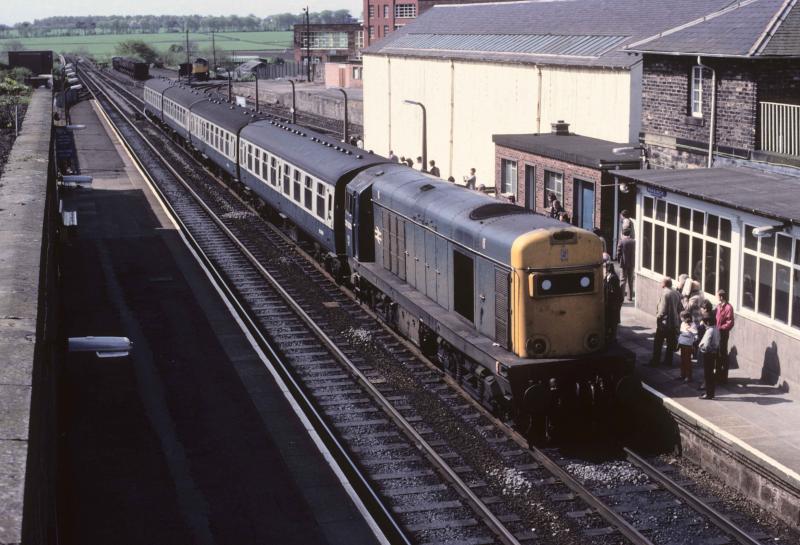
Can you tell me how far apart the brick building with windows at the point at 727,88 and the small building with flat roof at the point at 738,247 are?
950 mm

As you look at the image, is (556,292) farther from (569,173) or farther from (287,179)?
(287,179)

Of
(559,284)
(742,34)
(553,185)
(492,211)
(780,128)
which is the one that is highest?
(742,34)

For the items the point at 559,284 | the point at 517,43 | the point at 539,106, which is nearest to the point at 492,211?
the point at 559,284

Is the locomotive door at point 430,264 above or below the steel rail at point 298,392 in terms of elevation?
above

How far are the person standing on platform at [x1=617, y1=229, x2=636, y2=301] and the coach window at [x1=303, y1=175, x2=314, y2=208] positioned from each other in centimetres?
837

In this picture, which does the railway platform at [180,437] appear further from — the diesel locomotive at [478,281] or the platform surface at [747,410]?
the platform surface at [747,410]

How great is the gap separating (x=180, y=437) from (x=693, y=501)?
784 centimetres

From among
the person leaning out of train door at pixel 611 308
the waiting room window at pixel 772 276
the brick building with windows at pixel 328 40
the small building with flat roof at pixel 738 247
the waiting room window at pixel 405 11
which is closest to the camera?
the person leaning out of train door at pixel 611 308

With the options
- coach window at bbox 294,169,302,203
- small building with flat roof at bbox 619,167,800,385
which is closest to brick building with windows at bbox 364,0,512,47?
A: coach window at bbox 294,169,302,203

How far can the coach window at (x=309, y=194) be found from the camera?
90.3 feet

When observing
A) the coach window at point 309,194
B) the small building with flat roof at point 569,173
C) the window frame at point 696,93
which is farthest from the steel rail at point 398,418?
the window frame at point 696,93

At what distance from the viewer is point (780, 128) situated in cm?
2117

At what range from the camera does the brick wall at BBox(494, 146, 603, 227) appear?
89.2 ft

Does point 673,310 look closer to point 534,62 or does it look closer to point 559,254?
point 559,254
